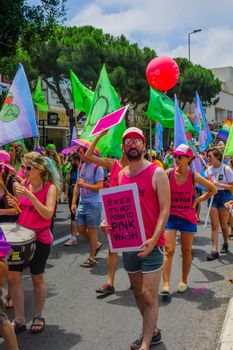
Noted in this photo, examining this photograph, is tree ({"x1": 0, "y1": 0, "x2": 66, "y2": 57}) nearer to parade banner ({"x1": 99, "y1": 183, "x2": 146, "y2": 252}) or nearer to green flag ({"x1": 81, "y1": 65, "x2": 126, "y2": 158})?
green flag ({"x1": 81, "y1": 65, "x2": 126, "y2": 158})

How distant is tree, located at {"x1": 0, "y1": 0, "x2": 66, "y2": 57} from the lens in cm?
916

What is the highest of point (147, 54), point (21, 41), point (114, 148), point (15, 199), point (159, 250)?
point (147, 54)

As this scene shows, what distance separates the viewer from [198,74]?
37938 mm

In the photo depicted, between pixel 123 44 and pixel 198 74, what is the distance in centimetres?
1311

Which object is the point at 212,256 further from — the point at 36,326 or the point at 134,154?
the point at 134,154

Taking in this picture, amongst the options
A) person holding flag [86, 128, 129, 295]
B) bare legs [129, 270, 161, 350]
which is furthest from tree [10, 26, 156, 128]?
bare legs [129, 270, 161, 350]

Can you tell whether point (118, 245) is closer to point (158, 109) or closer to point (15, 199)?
point (15, 199)

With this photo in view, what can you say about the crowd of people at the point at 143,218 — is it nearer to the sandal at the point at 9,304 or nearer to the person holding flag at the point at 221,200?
the sandal at the point at 9,304

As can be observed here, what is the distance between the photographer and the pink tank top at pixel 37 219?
4.09 metres

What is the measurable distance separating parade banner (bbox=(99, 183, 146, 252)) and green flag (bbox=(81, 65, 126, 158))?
7.52 ft

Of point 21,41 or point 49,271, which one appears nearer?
point 49,271

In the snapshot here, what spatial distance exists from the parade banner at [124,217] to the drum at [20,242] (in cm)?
68

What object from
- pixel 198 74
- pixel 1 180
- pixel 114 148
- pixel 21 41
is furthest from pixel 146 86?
pixel 1 180

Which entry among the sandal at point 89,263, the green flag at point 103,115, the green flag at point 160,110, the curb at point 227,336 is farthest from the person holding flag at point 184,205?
the green flag at point 160,110
